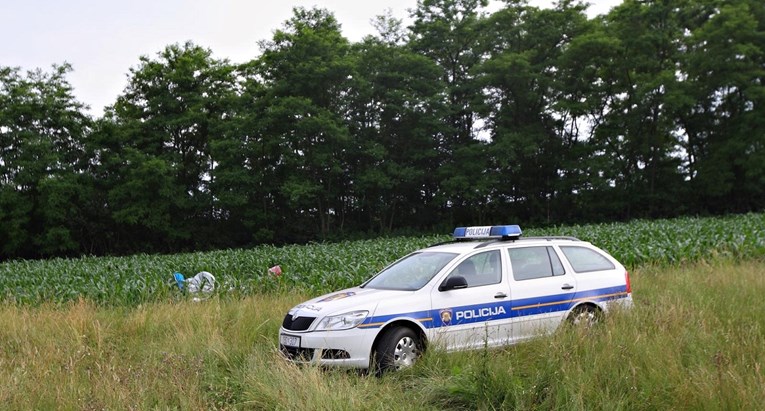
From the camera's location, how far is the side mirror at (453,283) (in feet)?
24.1

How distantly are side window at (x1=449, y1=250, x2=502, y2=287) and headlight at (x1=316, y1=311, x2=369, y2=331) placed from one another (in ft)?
→ 4.58

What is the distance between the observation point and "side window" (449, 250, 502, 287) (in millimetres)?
7773

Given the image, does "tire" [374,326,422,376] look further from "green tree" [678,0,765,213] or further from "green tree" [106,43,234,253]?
"green tree" [678,0,765,213]

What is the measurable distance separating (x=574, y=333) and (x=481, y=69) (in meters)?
39.4

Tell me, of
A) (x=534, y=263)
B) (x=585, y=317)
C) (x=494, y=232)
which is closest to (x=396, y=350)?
(x=585, y=317)

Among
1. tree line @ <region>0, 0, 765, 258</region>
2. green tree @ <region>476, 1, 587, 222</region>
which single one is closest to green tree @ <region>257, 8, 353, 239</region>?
tree line @ <region>0, 0, 765, 258</region>

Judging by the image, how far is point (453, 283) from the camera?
24.1 ft

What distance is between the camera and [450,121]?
46875mm

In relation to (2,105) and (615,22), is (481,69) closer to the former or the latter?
(615,22)

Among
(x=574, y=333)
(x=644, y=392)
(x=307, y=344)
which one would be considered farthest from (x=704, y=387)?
(x=307, y=344)

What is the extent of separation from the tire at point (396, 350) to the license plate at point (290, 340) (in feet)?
3.02

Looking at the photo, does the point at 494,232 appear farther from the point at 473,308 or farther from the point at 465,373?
the point at 465,373

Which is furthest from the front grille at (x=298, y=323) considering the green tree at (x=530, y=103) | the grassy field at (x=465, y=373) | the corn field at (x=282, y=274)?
the green tree at (x=530, y=103)

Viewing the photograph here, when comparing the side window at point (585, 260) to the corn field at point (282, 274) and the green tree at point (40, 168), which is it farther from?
the green tree at point (40, 168)
